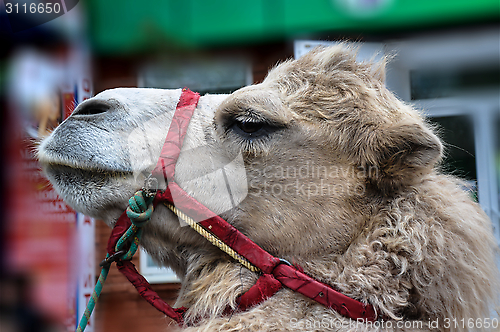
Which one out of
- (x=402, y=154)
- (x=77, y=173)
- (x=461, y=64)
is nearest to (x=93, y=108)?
(x=77, y=173)

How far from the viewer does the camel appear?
1.70 meters

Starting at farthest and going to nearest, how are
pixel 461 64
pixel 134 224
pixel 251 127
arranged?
pixel 461 64 → pixel 251 127 → pixel 134 224

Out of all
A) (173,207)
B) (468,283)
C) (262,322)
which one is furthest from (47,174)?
(468,283)

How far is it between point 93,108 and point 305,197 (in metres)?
1.08

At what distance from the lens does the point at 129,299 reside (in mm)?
5094

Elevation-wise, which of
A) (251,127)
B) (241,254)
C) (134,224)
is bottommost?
(241,254)

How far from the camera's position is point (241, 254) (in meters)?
1.82

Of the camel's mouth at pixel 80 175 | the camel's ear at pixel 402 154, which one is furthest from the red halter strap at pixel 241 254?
the camel's ear at pixel 402 154

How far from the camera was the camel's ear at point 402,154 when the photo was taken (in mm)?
1760

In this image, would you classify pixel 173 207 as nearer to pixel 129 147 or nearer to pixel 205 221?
pixel 205 221

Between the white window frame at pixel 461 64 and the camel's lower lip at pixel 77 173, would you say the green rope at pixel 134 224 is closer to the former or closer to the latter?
the camel's lower lip at pixel 77 173

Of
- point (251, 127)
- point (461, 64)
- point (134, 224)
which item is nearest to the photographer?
point (134, 224)

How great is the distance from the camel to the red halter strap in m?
0.04

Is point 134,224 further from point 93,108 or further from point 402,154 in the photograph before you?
point 402,154
